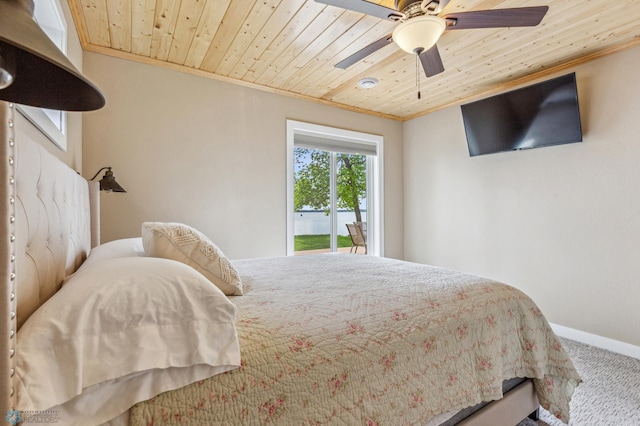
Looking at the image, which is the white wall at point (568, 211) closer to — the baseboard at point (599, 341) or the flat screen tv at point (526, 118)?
the baseboard at point (599, 341)

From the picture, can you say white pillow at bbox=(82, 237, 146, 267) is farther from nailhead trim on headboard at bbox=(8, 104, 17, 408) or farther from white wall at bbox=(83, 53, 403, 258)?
white wall at bbox=(83, 53, 403, 258)

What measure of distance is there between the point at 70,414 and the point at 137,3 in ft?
7.65

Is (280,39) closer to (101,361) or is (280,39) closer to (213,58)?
(213,58)

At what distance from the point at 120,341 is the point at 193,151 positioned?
2.46 m

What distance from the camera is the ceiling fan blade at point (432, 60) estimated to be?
2.06 meters

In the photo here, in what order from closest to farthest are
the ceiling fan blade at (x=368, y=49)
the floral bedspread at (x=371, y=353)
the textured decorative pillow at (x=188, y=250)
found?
the floral bedspread at (x=371, y=353), the textured decorative pillow at (x=188, y=250), the ceiling fan blade at (x=368, y=49)

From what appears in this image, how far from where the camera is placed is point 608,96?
2584 millimetres

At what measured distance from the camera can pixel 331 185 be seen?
4.07 m

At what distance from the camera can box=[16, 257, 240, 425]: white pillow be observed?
0.64 metres

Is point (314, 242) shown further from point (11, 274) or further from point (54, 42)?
point (11, 274)

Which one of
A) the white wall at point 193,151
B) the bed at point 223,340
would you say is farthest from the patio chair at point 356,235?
the bed at point 223,340

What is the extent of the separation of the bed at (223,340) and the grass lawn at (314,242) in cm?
218

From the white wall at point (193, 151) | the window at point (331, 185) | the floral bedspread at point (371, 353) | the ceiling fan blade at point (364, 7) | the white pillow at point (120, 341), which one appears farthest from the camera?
the window at point (331, 185)

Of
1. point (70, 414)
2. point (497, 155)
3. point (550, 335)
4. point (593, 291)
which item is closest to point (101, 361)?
point (70, 414)
